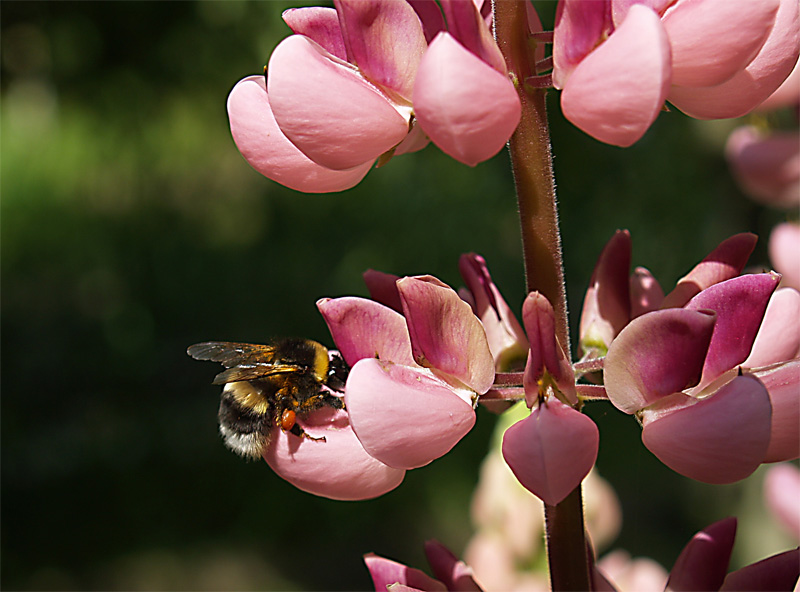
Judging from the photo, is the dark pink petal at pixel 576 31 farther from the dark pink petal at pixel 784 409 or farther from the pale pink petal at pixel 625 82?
the dark pink petal at pixel 784 409

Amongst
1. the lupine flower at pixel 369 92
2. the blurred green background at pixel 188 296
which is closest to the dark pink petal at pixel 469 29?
the lupine flower at pixel 369 92

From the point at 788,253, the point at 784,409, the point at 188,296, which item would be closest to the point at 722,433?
the point at 784,409

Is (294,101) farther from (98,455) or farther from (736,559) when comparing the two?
(98,455)

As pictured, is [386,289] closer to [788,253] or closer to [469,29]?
[469,29]

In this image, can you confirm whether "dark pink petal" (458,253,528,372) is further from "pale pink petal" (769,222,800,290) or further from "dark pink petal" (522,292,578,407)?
"pale pink petal" (769,222,800,290)

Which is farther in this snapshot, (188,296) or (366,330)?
(188,296)
